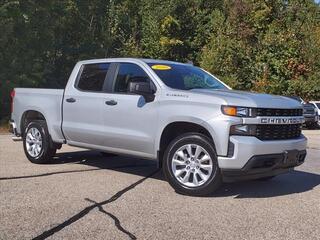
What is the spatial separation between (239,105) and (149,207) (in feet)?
5.54

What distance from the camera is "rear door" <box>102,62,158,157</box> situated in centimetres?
780

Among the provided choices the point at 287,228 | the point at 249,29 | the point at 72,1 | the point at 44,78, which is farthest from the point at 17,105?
the point at 249,29

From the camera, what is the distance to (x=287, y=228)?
582 cm

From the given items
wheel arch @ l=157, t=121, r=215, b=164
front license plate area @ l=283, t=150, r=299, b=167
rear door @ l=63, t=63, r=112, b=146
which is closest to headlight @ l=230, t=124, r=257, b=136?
wheel arch @ l=157, t=121, r=215, b=164

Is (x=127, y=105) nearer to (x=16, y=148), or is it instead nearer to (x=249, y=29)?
(x=16, y=148)

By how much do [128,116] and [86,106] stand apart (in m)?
0.99

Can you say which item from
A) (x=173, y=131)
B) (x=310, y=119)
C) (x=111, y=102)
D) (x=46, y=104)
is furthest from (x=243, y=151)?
(x=310, y=119)

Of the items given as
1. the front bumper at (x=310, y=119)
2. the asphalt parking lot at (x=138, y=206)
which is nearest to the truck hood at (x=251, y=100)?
the asphalt parking lot at (x=138, y=206)

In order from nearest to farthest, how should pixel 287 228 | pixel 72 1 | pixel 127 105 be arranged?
1. pixel 287 228
2. pixel 127 105
3. pixel 72 1

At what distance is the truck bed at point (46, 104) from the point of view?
9328mm

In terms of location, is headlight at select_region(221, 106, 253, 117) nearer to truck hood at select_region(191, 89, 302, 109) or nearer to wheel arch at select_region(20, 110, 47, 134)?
truck hood at select_region(191, 89, 302, 109)

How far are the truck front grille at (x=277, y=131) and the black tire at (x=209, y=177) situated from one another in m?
0.65

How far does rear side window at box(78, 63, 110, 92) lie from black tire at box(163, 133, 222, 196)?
1836mm

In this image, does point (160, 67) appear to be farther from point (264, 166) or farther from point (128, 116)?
point (264, 166)
